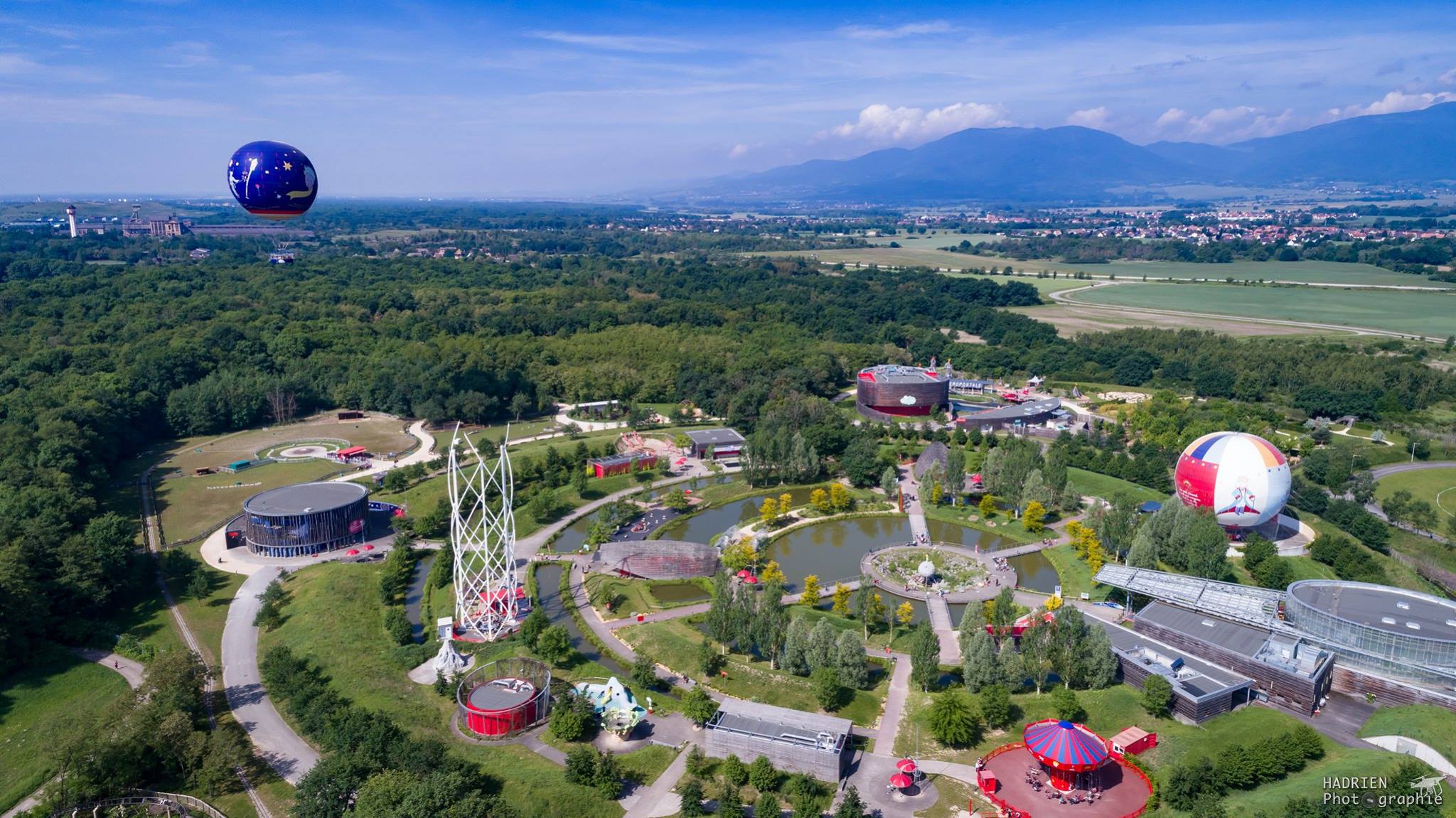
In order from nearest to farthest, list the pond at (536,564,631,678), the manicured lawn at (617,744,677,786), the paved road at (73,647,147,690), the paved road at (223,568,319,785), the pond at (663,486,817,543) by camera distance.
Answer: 1. the manicured lawn at (617,744,677,786)
2. the paved road at (223,568,319,785)
3. the paved road at (73,647,147,690)
4. the pond at (536,564,631,678)
5. the pond at (663,486,817,543)

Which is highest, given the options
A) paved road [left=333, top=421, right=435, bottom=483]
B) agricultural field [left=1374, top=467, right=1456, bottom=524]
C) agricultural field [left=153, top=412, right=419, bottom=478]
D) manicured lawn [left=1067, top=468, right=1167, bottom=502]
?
agricultural field [left=153, top=412, right=419, bottom=478]

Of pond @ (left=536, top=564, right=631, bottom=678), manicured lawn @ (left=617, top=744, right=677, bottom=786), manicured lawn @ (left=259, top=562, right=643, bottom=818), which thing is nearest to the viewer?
manicured lawn @ (left=259, top=562, right=643, bottom=818)

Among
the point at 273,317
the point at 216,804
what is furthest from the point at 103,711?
the point at 273,317

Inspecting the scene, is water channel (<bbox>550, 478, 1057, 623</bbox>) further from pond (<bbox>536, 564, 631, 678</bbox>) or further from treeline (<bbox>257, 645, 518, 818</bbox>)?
treeline (<bbox>257, 645, 518, 818</bbox>)

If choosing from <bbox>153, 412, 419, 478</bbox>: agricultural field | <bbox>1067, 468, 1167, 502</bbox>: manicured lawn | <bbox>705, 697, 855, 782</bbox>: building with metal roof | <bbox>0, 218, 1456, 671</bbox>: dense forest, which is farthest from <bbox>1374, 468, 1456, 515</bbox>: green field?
<bbox>153, 412, 419, 478</bbox>: agricultural field

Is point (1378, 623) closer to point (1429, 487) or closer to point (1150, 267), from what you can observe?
point (1429, 487)

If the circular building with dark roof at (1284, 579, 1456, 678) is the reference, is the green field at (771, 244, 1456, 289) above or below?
above
